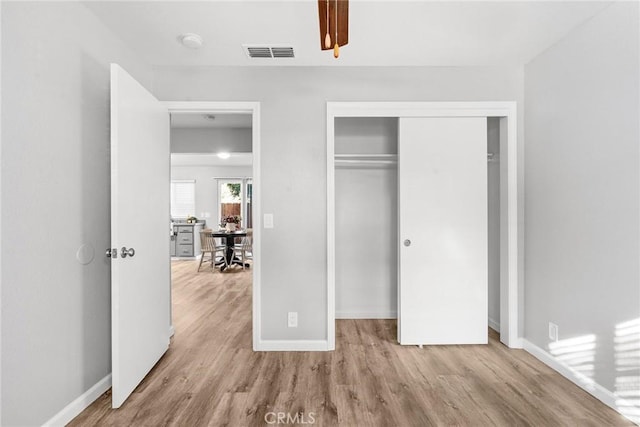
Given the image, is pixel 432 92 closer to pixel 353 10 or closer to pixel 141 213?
pixel 353 10

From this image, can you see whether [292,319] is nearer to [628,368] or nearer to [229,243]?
[628,368]

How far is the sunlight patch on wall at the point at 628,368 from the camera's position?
1.74 metres

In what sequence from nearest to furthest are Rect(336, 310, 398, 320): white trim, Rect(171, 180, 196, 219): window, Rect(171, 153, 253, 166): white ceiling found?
Rect(336, 310, 398, 320): white trim, Rect(171, 153, 253, 166): white ceiling, Rect(171, 180, 196, 219): window

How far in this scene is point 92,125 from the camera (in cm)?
196

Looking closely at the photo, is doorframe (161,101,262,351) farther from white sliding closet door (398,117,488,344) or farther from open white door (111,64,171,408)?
white sliding closet door (398,117,488,344)

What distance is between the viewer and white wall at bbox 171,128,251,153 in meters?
4.77

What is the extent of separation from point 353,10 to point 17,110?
1.92 metres

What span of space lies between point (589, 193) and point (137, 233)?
3.09 m

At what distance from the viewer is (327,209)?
8.77 feet

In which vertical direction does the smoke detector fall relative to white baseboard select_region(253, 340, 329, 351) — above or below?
above

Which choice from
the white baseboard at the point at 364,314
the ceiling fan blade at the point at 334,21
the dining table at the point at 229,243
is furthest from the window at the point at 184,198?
the ceiling fan blade at the point at 334,21

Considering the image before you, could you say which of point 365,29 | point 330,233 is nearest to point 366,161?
point 330,233

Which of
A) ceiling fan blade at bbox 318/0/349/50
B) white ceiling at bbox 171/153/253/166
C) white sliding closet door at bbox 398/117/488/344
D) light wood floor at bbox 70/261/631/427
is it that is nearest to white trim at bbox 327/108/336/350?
light wood floor at bbox 70/261/631/427

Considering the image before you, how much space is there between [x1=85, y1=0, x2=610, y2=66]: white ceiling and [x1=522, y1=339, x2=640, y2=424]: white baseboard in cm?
245
